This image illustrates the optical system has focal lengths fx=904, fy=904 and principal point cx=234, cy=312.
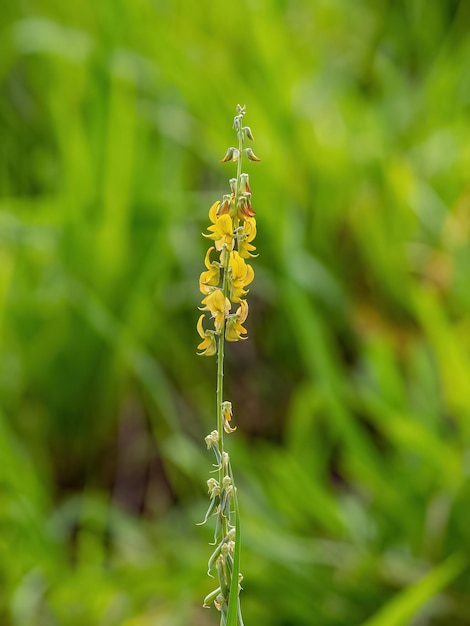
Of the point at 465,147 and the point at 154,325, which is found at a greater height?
the point at 465,147

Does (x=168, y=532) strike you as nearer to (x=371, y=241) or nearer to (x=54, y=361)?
(x=54, y=361)


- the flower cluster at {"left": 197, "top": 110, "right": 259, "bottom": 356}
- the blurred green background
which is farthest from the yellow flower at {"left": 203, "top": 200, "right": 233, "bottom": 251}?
the blurred green background

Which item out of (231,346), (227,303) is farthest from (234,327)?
(231,346)

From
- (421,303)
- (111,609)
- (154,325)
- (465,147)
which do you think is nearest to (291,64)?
(465,147)

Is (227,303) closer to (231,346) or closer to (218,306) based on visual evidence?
(218,306)

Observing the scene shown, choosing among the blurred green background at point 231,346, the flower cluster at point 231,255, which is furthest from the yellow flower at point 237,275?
the blurred green background at point 231,346

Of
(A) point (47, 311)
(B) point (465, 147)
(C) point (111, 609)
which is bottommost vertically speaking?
(C) point (111, 609)

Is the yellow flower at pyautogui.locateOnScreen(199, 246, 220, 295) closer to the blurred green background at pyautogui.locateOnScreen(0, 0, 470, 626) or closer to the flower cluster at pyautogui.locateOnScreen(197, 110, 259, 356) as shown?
the flower cluster at pyautogui.locateOnScreen(197, 110, 259, 356)
